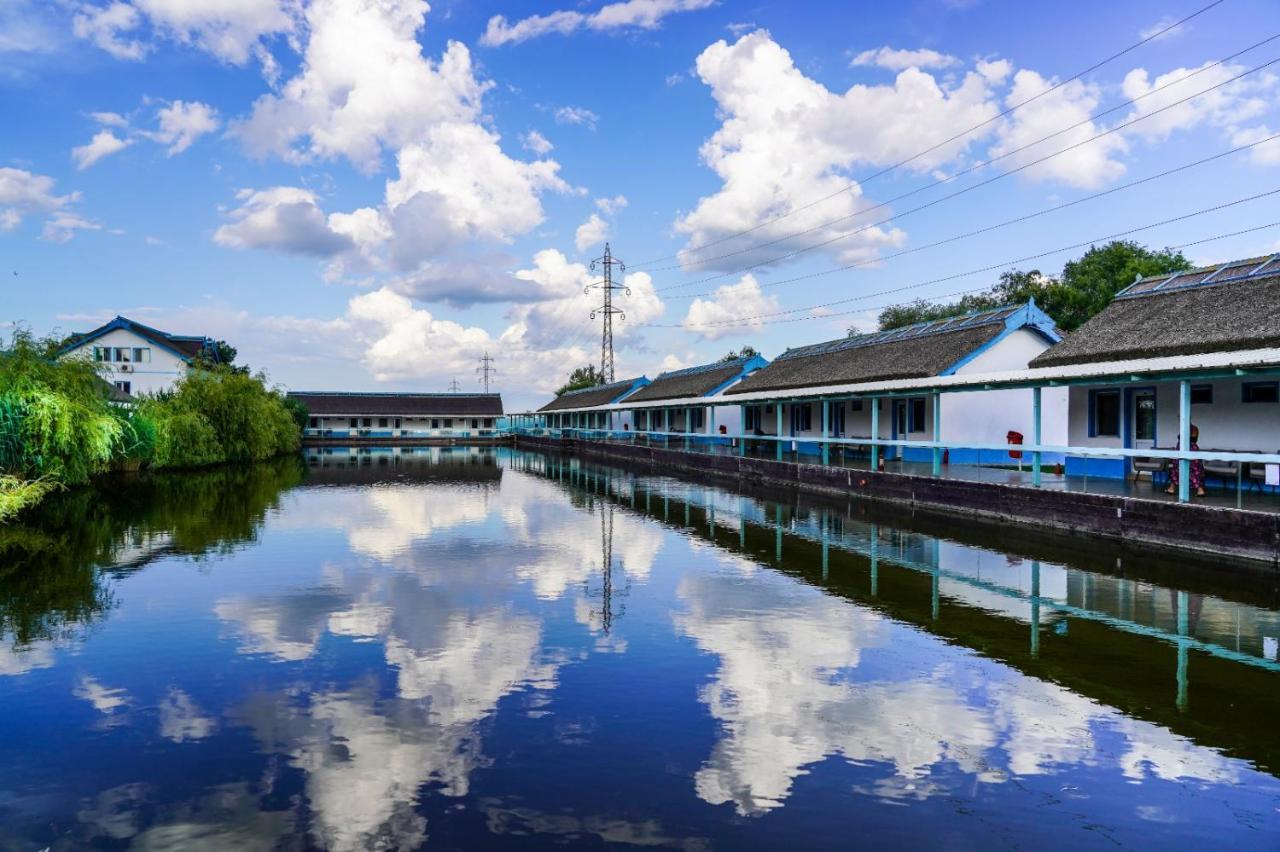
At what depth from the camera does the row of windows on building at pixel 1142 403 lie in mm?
15453

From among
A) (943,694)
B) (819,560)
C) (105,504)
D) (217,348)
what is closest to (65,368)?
(105,504)

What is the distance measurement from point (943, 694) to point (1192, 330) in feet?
48.9

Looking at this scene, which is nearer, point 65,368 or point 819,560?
point 819,560

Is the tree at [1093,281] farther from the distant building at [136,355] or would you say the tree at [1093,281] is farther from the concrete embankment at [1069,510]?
the distant building at [136,355]

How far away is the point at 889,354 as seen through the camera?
2977 centimetres

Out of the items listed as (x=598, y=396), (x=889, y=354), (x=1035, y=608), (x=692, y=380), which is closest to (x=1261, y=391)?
(x=1035, y=608)

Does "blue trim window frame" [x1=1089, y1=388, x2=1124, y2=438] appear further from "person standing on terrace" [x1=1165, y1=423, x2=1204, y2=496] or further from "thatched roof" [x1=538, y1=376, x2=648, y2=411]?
"thatched roof" [x1=538, y1=376, x2=648, y2=411]

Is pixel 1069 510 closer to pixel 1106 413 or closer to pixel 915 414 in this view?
pixel 1106 413

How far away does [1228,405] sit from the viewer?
16.2 m

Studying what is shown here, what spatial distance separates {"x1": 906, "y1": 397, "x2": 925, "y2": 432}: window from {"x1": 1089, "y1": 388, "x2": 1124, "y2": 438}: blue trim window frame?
7.92m

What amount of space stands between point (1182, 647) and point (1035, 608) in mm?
1803

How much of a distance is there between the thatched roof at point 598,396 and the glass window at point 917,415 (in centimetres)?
2993

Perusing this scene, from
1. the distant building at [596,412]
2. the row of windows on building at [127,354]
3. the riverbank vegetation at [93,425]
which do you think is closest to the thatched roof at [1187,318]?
the riverbank vegetation at [93,425]

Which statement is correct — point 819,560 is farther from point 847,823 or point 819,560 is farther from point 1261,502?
point 847,823
